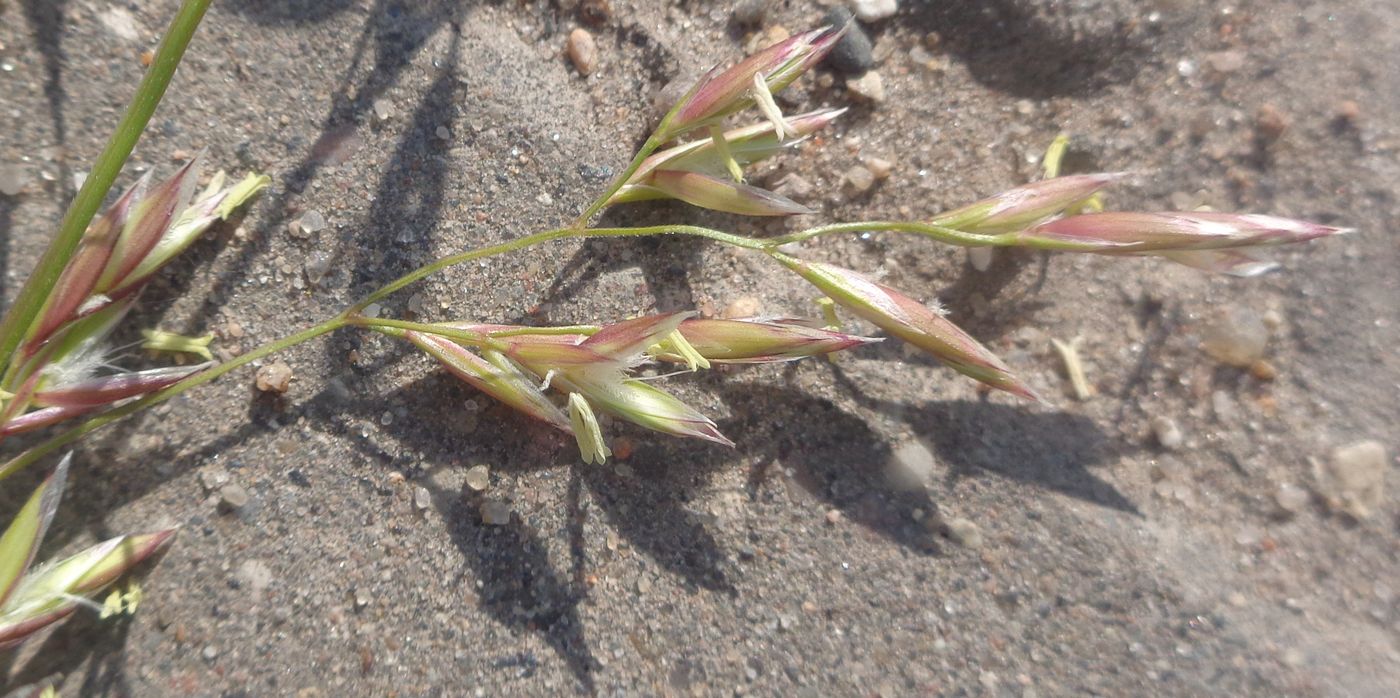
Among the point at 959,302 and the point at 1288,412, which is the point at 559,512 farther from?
the point at 1288,412

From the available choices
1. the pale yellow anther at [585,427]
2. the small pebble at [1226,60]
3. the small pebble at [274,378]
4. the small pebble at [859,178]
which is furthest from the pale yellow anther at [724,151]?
the small pebble at [1226,60]

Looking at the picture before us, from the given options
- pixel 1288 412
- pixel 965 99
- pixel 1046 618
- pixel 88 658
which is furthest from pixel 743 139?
pixel 88 658

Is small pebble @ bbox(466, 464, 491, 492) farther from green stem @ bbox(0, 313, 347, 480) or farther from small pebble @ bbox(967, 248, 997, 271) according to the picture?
small pebble @ bbox(967, 248, 997, 271)

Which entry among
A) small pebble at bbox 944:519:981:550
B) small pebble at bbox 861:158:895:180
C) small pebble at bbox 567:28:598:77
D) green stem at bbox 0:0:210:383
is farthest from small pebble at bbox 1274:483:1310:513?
green stem at bbox 0:0:210:383

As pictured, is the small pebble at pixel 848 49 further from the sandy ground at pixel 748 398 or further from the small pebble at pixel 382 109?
the small pebble at pixel 382 109

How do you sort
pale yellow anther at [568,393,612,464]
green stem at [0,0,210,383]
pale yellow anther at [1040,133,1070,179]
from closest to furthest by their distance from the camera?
green stem at [0,0,210,383]
pale yellow anther at [568,393,612,464]
pale yellow anther at [1040,133,1070,179]
